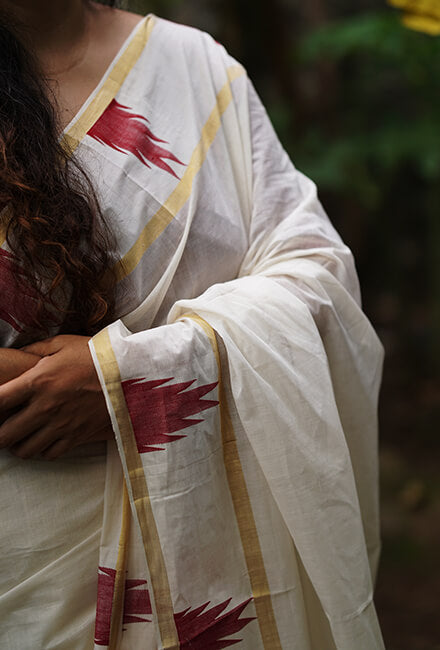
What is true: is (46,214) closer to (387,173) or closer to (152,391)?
(152,391)

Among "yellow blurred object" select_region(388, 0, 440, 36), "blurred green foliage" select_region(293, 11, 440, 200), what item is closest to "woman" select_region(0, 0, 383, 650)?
Result: "yellow blurred object" select_region(388, 0, 440, 36)

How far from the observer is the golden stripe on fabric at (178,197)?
1.01m

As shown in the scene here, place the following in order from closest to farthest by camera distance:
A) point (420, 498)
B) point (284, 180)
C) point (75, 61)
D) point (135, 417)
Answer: point (135, 417) < point (75, 61) < point (284, 180) < point (420, 498)

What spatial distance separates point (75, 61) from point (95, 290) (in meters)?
0.38

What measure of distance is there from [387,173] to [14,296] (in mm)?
2583

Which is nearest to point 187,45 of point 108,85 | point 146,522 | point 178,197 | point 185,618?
point 108,85

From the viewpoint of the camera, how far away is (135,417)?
0.94m

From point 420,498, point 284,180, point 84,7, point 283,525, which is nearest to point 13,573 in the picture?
point 283,525

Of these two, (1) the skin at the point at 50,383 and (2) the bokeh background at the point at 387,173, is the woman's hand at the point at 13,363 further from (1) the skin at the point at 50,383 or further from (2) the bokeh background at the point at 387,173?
(2) the bokeh background at the point at 387,173

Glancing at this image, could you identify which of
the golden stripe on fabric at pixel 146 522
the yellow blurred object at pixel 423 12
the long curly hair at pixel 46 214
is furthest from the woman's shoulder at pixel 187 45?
the yellow blurred object at pixel 423 12

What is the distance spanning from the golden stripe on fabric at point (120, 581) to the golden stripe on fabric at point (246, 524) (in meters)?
0.15

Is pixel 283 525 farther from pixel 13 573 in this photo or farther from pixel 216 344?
pixel 13 573

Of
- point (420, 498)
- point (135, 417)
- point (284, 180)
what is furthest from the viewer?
point (420, 498)

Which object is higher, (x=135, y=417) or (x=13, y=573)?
(x=135, y=417)
